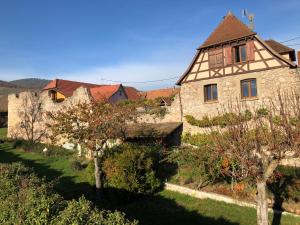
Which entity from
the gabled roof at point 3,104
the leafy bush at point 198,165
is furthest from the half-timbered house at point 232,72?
the gabled roof at point 3,104

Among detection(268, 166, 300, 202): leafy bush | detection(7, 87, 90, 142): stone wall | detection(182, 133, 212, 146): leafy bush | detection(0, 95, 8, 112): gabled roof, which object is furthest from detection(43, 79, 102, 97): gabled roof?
detection(268, 166, 300, 202): leafy bush

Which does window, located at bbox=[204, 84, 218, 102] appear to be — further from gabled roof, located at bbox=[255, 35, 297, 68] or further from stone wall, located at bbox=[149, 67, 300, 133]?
gabled roof, located at bbox=[255, 35, 297, 68]

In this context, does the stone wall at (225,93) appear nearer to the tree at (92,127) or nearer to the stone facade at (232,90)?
the stone facade at (232,90)

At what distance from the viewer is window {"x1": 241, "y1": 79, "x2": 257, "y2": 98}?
19.4 meters

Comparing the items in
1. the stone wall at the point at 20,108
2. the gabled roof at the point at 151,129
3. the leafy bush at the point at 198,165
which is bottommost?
the leafy bush at the point at 198,165

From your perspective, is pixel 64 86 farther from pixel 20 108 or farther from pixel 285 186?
pixel 285 186

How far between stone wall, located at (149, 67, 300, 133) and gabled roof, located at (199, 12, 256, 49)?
7.98 ft

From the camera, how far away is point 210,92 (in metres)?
21.3

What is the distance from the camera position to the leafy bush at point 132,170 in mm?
13570

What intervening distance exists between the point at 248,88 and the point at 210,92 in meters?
2.62

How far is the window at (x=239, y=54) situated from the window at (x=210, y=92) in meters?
2.20

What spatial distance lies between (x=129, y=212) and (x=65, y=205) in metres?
6.19

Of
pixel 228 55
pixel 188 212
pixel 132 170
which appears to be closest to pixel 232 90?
pixel 228 55

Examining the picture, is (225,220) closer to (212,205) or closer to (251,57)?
(212,205)
